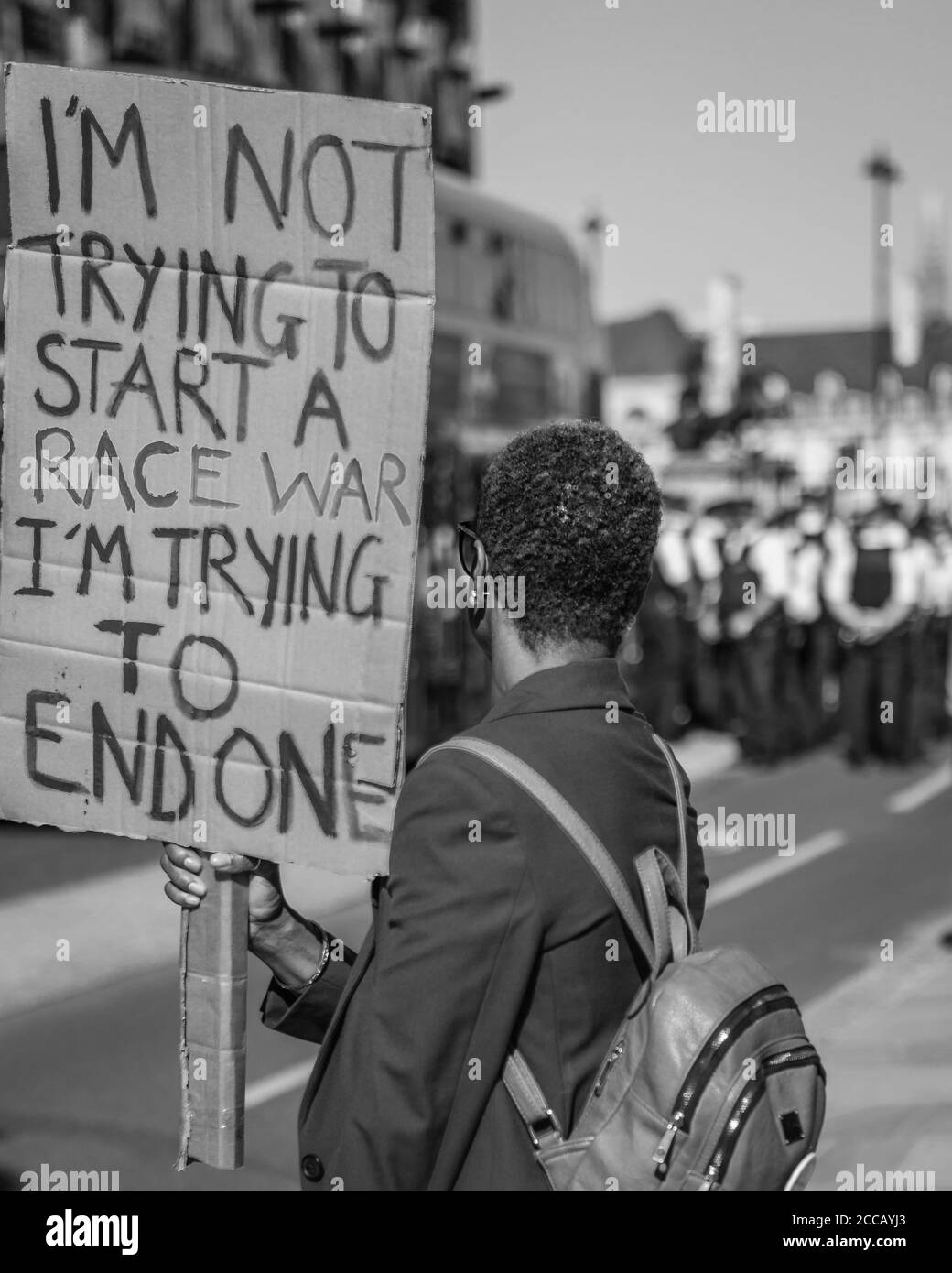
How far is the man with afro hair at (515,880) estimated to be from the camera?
168 cm

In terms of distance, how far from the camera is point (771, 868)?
870cm

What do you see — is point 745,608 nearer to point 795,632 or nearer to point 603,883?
point 795,632

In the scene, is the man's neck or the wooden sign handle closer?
the man's neck

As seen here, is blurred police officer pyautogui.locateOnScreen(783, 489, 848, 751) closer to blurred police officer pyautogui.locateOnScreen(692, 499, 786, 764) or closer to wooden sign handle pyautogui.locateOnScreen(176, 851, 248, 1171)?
blurred police officer pyautogui.locateOnScreen(692, 499, 786, 764)

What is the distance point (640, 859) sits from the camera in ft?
5.71

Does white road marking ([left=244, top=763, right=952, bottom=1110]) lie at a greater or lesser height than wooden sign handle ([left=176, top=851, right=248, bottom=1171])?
lesser

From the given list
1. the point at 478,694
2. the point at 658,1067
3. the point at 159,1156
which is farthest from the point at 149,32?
the point at 658,1067

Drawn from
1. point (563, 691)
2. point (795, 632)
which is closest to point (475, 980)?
point (563, 691)

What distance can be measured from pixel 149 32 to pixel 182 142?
14055 mm

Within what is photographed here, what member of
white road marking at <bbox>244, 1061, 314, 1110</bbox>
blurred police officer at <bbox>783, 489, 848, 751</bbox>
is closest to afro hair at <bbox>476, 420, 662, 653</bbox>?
white road marking at <bbox>244, 1061, 314, 1110</bbox>

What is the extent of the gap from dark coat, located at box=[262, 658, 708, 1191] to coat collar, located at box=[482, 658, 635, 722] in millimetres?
51

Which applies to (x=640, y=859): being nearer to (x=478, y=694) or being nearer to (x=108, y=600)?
(x=108, y=600)

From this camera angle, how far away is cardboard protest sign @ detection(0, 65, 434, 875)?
1987 millimetres

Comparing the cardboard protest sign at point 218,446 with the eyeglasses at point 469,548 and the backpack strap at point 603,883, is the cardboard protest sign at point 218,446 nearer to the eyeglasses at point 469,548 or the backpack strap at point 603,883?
the eyeglasses at point 469,548
